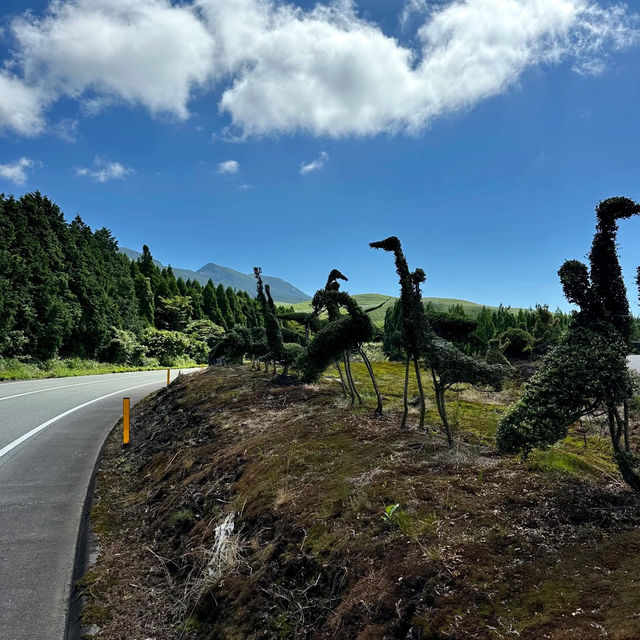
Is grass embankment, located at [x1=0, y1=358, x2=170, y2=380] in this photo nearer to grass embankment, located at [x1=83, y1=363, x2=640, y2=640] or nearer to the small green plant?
grass embankment, located at [x1=83, y1=363, x2=640, y2=640]

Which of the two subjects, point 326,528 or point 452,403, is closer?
point 326,528

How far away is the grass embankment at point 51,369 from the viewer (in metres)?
23.5

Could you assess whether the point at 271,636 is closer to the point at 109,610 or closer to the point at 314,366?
the point at 109,610

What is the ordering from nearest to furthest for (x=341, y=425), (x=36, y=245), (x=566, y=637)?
(x=566, y=637) → (x=341, y=425) → (x=36, y=245)

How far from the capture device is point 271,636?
323 centimetres

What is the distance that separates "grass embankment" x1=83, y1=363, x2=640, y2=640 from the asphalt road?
1.25 feet

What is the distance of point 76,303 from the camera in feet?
106

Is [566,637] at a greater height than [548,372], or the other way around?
[548,372]

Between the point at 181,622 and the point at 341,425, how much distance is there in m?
4.19

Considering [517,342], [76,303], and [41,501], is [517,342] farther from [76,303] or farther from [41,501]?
[76,303]

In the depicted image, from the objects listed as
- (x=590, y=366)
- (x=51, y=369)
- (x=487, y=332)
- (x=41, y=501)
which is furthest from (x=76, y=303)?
(x=487, y=332)

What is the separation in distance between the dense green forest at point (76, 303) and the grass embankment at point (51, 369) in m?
0.84

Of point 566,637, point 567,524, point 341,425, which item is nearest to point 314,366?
point 341,425

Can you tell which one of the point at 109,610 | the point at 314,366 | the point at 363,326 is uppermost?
the point at 363,326
